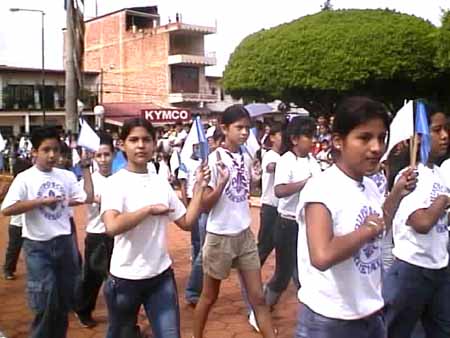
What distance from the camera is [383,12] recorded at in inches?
1053

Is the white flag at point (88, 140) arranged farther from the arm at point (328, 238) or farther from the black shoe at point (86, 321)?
the arm at point (328, 238)

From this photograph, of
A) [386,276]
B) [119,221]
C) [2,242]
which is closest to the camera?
[119,221]

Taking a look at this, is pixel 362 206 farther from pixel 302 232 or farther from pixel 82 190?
pixel 82 190

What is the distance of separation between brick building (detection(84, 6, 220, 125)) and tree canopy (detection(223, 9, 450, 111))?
51.5 feet

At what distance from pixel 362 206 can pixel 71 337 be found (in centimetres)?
304

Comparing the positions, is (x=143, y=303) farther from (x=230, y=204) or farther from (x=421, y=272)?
(x=421, y=272)

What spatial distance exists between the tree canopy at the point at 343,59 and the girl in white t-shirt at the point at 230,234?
68.2ft

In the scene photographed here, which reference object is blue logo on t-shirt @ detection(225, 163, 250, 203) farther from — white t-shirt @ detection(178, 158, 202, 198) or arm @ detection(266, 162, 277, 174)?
white t-shirt @ detection(178, 158, 202, 198)

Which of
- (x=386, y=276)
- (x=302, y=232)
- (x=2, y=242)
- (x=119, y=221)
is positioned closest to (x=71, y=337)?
(x=119, y=221)

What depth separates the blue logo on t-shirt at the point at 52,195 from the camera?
13.2 feet

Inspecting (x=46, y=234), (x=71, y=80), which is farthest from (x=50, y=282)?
(x=71, y=80)

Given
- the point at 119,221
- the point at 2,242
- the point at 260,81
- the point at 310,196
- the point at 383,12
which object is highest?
the point at 383,12

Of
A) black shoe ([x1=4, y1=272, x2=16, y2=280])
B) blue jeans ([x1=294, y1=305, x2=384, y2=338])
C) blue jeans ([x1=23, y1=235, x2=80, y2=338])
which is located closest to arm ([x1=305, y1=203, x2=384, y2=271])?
blue jeans ([x1=294, y1=305, x2=384, y2=338])

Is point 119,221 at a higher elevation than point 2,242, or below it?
higher
